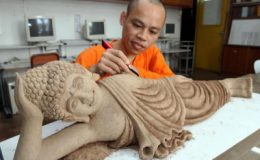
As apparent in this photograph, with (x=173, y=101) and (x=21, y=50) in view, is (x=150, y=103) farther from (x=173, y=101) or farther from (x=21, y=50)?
(x=21, y=50)

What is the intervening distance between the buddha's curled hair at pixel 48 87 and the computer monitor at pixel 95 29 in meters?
2.80

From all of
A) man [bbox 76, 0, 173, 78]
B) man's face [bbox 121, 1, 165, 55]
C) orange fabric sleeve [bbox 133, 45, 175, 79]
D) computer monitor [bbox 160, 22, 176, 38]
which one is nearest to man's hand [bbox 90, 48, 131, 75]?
man [bbox 76, 0, 173, 78]

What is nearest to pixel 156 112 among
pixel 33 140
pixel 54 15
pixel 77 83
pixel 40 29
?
pixel 77 83

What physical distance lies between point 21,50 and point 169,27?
2.78 m

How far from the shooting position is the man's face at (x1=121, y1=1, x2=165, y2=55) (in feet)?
2.97

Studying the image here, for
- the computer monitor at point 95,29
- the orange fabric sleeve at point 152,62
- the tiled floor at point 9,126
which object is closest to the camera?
the orange fabric sleeve at point 152,62

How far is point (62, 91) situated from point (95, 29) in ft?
9.56

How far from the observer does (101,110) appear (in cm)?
68

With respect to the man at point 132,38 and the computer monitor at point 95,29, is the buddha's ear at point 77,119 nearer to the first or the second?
the man at point 132,38

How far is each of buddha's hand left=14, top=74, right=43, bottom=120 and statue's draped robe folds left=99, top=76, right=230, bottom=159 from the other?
0.25 m

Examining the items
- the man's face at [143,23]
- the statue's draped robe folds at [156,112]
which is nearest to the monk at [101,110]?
the statue's draped robe folds at [156,112]

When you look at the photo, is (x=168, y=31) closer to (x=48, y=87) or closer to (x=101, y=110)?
(x=101, y=110)

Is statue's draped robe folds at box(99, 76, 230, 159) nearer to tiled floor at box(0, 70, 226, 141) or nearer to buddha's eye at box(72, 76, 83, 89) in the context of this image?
buddha's eye at box(72, 76, 83, 89)

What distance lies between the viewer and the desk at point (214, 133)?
0.69m
